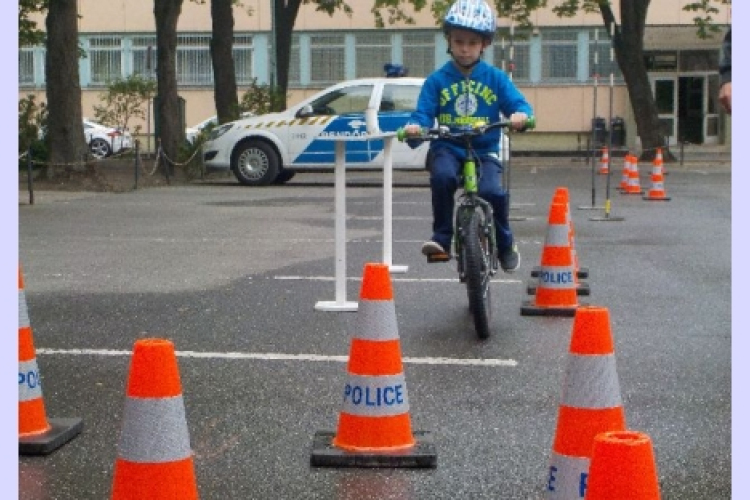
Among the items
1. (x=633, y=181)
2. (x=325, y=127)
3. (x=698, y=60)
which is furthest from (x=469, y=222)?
(x=698, y=60)

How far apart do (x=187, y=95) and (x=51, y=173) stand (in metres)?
30.4

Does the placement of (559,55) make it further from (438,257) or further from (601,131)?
(438,257)

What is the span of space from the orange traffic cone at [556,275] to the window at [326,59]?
4492cm

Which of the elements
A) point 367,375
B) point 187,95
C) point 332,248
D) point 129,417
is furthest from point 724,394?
point 187,95

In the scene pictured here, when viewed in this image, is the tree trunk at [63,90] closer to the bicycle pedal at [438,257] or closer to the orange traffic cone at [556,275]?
the orange traffic cone at [556,275]

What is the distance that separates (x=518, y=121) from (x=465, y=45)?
0.65 metres

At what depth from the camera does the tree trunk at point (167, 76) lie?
28.7m

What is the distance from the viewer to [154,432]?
4.43 metres

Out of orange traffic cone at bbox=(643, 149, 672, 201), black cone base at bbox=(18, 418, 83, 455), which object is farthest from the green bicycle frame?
orange traffic cone at bbox=(643, 149, 672, 201)

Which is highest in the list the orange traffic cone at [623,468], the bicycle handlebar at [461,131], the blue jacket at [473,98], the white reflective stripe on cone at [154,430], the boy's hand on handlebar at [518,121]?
the blue jacket at [473,98]

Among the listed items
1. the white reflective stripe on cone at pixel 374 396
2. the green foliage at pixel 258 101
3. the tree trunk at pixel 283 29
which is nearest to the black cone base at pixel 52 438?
the white reflective stripe on cone at pixel 374 396

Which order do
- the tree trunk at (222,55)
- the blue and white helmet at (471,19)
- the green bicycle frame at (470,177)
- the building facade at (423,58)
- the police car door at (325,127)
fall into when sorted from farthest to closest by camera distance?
the building facade at (423,58), the tree trunk at (222,55), the police car door at (325,127), the blue and white helmet at (471,19), the green bicycle frame at (470,177)

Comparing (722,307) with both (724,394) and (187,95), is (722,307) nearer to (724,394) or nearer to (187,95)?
(724,394)

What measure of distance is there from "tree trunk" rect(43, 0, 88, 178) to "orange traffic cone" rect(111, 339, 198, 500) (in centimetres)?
2081
